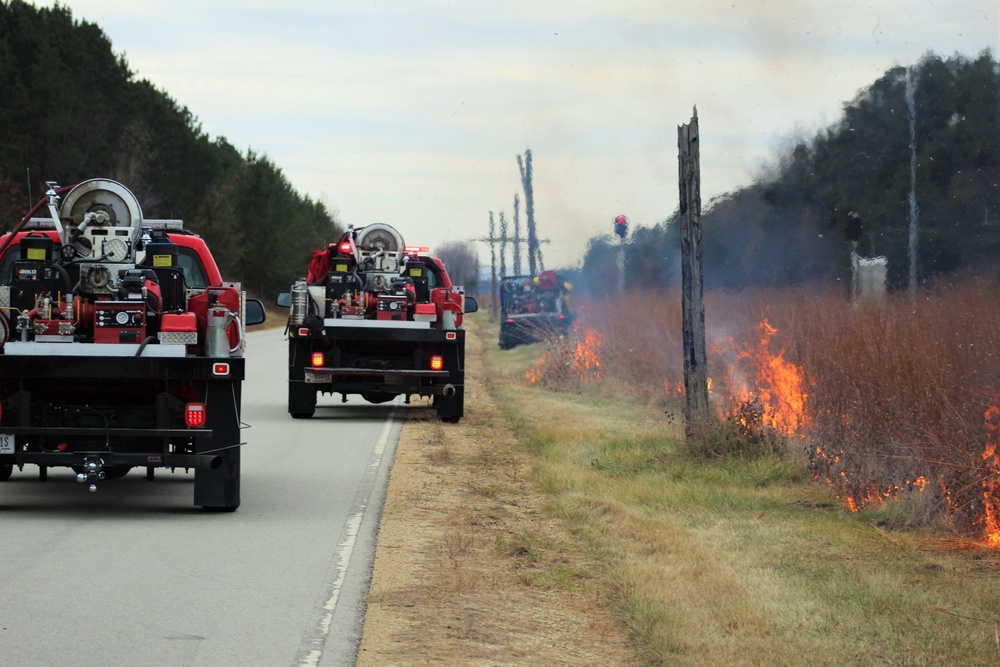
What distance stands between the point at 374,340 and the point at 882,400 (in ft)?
31.0

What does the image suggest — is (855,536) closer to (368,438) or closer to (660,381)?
(368,438)

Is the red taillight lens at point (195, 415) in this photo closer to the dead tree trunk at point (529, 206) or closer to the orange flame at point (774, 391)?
the orange flame at point (774, 391)

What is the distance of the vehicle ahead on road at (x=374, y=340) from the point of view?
791 inches

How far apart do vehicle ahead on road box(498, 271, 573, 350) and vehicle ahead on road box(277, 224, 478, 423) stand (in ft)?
67.8

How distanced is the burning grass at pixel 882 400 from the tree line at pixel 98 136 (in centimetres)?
4260

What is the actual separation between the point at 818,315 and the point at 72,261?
7845 millimetres

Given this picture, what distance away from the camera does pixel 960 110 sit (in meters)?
19.6

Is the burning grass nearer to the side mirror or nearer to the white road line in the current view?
the white road line

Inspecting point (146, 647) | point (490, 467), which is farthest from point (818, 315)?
point (146, 647)

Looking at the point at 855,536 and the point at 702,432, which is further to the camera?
the point at 702,432

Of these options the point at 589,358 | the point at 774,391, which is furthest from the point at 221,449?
the point at 589,358

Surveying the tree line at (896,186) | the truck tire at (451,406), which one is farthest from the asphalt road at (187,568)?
the tree line at (896,186)

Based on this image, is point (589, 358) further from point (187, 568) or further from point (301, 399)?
point (187, 568)

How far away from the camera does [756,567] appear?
31.6ft
